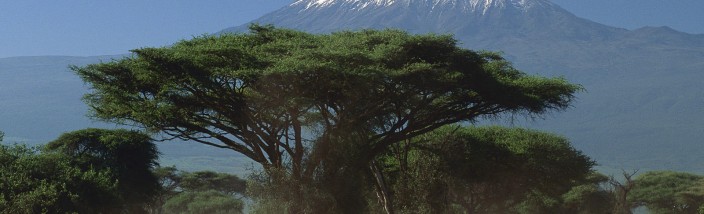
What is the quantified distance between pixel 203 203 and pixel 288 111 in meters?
38.4

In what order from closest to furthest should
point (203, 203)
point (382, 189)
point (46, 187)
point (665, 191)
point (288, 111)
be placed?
point (46, 187) → point (288, 111) → point (382, 189) → point (665, 191) → point (203, 203)

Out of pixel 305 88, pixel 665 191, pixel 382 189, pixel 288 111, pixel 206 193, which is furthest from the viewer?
pixel 206 193

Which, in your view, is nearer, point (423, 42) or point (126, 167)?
point (423, 42)

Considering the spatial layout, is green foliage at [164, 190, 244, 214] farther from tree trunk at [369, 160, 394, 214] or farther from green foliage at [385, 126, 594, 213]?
tree trunk at [369, 160, 394, 214]

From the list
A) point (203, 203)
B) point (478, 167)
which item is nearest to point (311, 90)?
point (478, 167)

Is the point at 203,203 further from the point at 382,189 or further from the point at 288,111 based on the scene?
the point at 288,111

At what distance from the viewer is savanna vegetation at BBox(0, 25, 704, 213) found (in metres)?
27.3

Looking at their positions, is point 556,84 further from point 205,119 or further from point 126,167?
point 126,167

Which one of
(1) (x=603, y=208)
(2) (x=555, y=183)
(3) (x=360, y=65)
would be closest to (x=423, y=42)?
(3) (x=360, y=65)

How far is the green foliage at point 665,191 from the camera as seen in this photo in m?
63.9

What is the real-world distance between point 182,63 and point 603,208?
39.9 m

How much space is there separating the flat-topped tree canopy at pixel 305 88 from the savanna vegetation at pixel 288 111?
48mm

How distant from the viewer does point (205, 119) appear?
3191cm

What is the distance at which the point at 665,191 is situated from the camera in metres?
65.5
